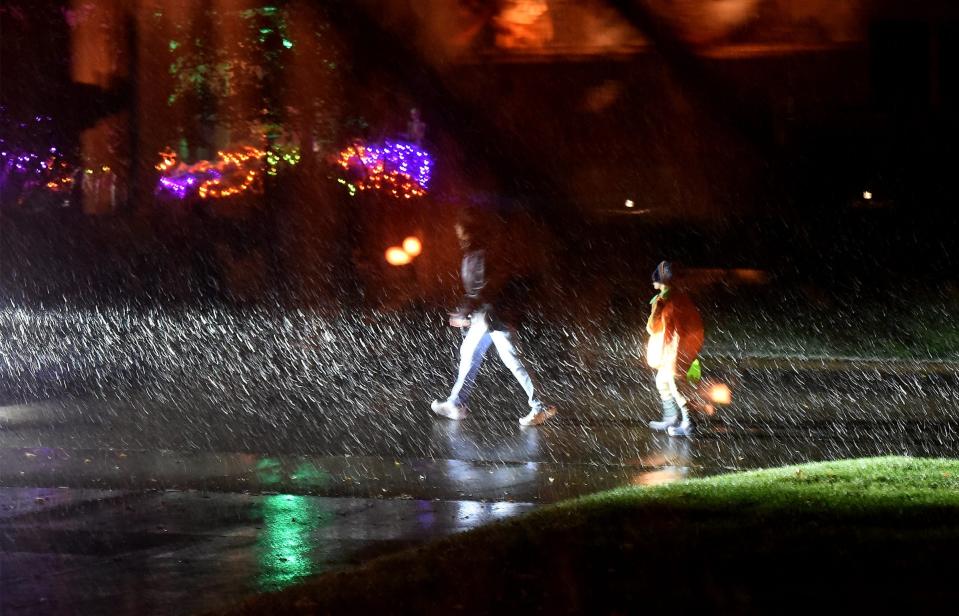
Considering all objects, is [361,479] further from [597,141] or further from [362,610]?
[597,141]

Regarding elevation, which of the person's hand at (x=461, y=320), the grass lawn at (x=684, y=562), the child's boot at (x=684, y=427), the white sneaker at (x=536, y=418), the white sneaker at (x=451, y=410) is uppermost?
the person's hand at (x=461, y=320)

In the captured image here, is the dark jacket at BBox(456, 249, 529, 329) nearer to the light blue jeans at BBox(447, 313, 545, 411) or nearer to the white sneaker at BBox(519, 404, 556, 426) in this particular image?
the light blue jeans at BBox(447, 313, 545, 411)

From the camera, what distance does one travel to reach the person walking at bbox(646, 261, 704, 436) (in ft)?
37.9

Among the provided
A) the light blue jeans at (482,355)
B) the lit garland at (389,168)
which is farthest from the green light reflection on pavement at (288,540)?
the lit garland at (389,168)

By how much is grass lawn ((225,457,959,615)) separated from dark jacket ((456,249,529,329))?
4.98 metres

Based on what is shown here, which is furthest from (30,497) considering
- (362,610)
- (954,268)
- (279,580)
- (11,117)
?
(954,268)

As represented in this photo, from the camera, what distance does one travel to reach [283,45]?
25.0m

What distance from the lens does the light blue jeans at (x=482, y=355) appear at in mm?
12242

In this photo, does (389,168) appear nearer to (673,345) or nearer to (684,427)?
(673,345)

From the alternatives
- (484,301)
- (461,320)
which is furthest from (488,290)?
(461,320)

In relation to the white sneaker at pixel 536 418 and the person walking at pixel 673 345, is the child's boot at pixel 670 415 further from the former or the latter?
the white sneaker at pixel 536 418

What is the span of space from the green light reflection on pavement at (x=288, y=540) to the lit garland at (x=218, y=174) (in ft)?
75.1

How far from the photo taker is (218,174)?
111 feet

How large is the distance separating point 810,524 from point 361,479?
4.07 metres
